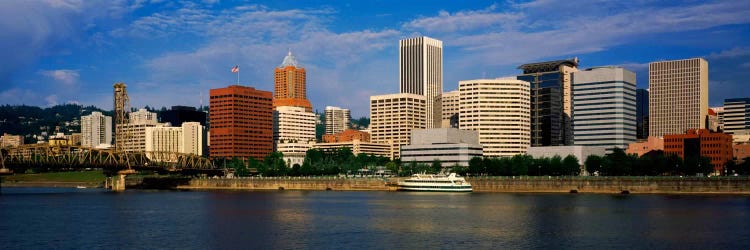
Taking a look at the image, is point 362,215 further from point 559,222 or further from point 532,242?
point 532,242

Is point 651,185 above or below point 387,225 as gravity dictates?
above

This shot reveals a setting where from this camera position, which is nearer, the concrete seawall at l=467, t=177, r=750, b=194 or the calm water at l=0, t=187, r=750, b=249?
the calm water at l=0, t=187, r=750, b=249

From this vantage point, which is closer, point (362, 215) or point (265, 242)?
point (265, 242)

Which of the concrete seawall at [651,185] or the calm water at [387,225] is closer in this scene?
the calm water at [387,225]

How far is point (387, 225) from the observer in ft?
342

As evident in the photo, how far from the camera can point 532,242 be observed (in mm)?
85562

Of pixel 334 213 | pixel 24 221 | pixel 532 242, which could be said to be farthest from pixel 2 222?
pixel 532 242

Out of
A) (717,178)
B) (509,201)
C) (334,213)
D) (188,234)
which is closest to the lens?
(188,234)

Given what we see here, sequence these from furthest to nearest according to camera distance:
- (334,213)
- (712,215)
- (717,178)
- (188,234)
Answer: (717,178)
(334,213)
(712,215)
(188,234)

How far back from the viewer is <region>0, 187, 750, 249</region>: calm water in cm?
8519

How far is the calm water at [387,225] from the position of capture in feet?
279

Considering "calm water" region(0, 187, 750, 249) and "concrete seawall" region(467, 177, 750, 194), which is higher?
"concrete seawall" region(467, 177, 750, 194)

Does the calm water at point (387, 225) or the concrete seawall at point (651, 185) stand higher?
the concrete seawall at point (651, 185)

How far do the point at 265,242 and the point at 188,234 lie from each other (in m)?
12.9
